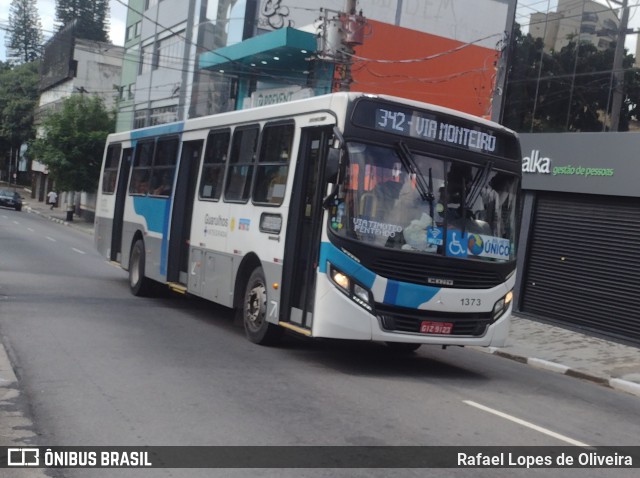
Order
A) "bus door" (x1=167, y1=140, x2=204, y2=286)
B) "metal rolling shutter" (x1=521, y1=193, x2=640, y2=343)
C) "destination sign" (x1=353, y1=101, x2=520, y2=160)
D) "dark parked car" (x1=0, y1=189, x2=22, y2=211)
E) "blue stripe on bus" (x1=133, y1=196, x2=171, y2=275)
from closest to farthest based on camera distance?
"destination sign" (x1=353, y1=101, x2=520, y2=160), "bus door" (x1=167, y1=140, x2=204, y2=286), "blue stripe on bus" (x1=133, y1=196, x2=171, y2=275), "metal rolling shutter" (x1=521, y1=193, x2=640, y2=343), "dark parked car" (x1=0, y1=189, x2=22, y2=211)

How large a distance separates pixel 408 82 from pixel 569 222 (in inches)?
492

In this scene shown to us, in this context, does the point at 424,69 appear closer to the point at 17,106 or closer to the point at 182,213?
the point at 182,213

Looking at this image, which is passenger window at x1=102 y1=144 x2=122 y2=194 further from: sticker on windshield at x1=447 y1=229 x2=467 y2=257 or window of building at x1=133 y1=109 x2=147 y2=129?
window of building at x1=133 y1=109 x2=147 y2=129

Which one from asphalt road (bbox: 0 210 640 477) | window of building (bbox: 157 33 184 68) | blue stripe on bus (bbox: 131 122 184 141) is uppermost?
window of building (bbox: 157 33 184 68)

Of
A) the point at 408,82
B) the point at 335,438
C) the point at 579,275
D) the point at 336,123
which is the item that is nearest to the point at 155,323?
the point at 336,123

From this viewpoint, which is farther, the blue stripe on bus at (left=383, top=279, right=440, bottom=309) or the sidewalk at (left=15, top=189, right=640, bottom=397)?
the sidewalk at (left=15, top=189, right=640, bottom=397)

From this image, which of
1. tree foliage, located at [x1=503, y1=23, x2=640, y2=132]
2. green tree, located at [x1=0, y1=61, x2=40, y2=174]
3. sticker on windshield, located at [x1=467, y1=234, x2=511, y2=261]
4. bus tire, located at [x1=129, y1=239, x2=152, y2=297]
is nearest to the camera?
sticker on windshield, located at [x1=467, y1=234, x2=511, y2=261]

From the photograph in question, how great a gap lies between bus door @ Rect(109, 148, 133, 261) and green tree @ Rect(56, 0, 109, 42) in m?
87.4

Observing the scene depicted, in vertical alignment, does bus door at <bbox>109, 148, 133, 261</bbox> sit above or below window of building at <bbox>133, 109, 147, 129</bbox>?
below

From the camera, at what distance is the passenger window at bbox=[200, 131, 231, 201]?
1232cm

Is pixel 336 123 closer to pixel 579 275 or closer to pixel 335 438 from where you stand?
pixel 335 438

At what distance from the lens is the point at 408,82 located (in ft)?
94.6

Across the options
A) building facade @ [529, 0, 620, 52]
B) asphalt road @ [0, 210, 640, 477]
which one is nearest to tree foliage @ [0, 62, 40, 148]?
building facade @ [529, 0, 620, 52]

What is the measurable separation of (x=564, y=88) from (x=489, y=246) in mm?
10094
